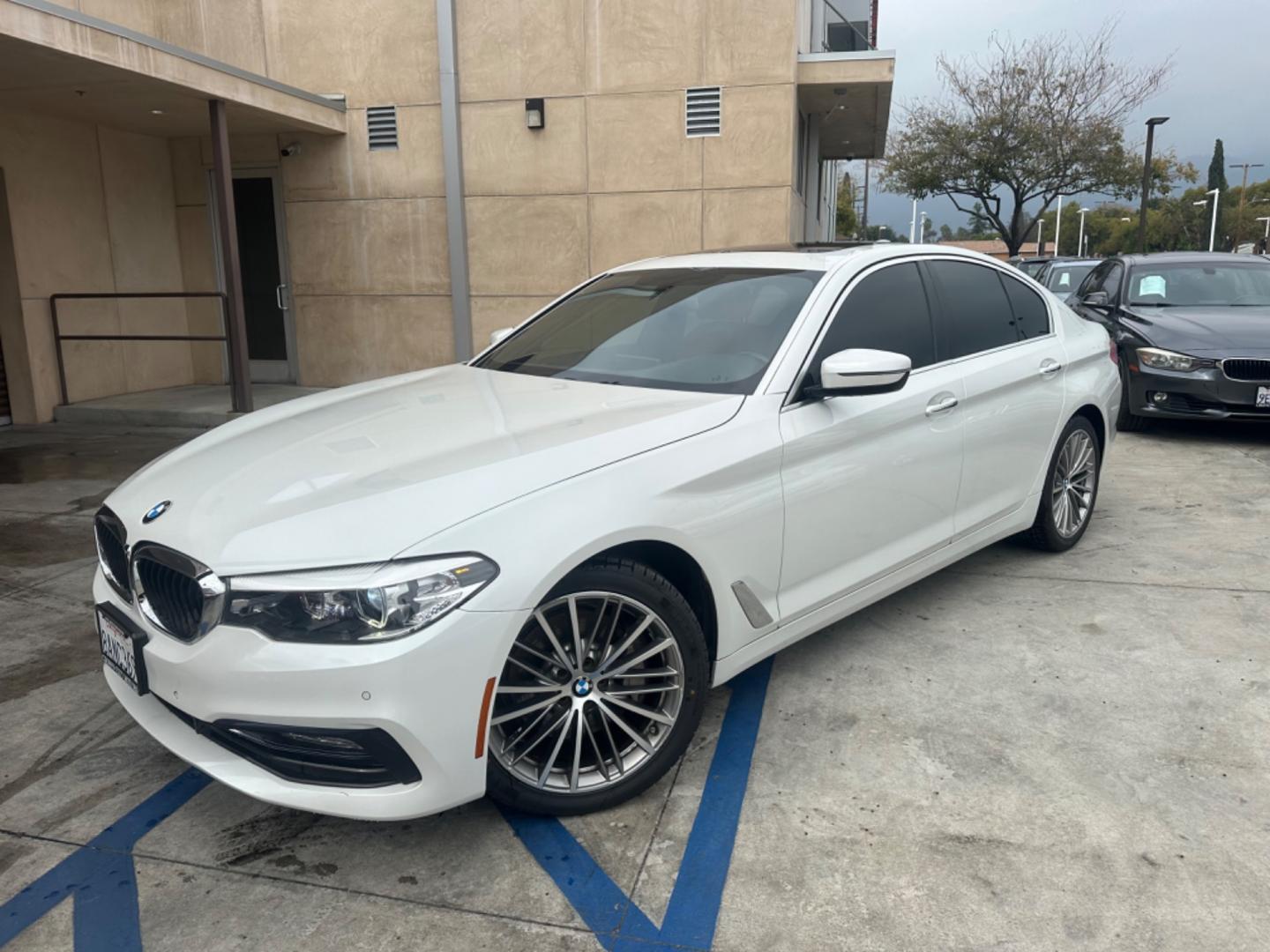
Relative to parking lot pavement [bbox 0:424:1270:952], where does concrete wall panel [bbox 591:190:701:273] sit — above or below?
above

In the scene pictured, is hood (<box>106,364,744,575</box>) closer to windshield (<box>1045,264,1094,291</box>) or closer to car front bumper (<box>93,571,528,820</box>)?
car front bumper (<box>93,571,528,820</box>)

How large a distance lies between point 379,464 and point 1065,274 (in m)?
13.8

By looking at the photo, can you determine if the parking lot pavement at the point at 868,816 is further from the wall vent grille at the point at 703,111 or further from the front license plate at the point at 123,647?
the wall vent grille at the point at 703,111

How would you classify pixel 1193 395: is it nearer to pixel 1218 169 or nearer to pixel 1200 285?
pixel 1200 285

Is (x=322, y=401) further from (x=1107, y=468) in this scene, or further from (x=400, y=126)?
(x=400, y=126)

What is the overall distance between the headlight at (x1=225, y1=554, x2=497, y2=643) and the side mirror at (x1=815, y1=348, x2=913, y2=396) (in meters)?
1.50

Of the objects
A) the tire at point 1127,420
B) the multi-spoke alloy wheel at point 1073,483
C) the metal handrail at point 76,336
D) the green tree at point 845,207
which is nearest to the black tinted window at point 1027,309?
the multi-spoke alloy wheel at point 1073,483

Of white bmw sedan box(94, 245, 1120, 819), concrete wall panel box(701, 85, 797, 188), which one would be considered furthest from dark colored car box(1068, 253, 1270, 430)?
white bmw sedan box(94, 245, 1120, 819)

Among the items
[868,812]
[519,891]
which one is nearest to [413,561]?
[519,891]

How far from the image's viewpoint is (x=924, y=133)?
28.2 metres

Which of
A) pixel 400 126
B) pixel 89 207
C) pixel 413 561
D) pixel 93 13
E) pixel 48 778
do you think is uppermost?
pixel 93 13

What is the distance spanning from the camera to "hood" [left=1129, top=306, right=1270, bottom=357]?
7879 mm

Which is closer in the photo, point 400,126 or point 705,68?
point 705,68

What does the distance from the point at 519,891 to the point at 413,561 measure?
3.07ft
